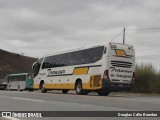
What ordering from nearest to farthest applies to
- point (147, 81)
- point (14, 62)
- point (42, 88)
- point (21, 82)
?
point (42, 88), point (147, 81), point (21, 82), point (14, 62)

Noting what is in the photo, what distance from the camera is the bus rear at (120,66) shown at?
3136 cm

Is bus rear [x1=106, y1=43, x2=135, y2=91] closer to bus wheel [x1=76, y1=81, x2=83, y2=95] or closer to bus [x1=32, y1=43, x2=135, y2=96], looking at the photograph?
bus [x1=32, y1=43, x2=135, y2=96]

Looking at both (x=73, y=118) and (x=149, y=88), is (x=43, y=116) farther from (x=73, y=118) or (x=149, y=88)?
(x=149, y=88)

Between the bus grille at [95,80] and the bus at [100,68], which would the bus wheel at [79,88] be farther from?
the bus grille at [95,80]

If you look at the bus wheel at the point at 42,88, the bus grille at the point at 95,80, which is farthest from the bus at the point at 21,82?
the bus grille at the point at 95,80

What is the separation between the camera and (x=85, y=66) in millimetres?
33250

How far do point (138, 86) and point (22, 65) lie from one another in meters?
110

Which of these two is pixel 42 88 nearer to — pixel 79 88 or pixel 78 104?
pixel 79 88

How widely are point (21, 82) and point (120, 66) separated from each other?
1197 inches

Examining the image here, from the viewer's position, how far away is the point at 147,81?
145ft

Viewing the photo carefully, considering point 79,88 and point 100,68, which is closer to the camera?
point 100,68

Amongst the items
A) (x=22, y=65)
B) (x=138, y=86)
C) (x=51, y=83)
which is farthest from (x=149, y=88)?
(x=22, y=65)

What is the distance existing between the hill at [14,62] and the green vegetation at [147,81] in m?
93.1

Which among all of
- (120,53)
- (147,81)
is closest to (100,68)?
(120,53)
